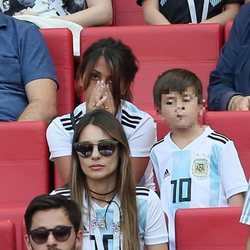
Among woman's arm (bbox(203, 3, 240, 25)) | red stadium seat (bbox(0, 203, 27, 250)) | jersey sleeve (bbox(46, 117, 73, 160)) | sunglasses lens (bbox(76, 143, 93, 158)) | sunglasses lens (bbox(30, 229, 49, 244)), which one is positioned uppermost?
sunglasses lens (bbox(76, 143, 93, 158))

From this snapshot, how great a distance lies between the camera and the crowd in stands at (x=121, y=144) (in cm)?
353

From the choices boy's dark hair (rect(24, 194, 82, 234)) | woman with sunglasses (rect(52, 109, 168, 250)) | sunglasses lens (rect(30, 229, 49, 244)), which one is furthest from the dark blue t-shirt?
sunglasses lens (rect(30, 229, 49, 244))

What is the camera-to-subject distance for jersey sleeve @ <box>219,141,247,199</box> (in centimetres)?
384

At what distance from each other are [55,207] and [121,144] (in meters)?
0.40

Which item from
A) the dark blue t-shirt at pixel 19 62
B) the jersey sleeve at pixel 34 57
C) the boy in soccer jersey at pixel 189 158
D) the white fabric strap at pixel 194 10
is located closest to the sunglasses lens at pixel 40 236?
the boy in soccer jersey at pixel 189 158

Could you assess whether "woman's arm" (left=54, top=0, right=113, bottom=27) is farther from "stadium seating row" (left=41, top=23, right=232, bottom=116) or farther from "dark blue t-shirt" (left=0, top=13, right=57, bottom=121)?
"dark blue t-shirt" (left=0, top=13, right=57, bottom=121)

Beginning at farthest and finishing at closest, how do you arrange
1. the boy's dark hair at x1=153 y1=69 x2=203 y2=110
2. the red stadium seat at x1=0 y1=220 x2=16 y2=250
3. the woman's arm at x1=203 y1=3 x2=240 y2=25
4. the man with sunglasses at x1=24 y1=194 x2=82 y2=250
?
the woman's arm at x1=203 y1=3 x2=240 y2=25, the boy's dark hair at x1=153 y1=69 x2=203 y2=110, the red stadium seat at x1=0 y1=220 x2=16 y2=250, the man with sunglasses at x1=24 y1=194 x2=82 y2=250

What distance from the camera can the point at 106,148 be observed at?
3.59 meters

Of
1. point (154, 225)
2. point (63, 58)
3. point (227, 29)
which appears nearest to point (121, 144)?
point (154, 225)

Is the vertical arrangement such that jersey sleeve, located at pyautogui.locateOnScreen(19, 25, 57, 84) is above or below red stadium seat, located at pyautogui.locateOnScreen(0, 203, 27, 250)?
above

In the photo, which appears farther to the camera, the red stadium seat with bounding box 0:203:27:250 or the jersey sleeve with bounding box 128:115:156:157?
the jersey sleeve with bounding box 128:115:156:157

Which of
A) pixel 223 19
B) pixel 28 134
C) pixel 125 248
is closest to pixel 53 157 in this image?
pixel 28 134

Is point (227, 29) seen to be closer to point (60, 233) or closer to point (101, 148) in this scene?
point (101, 148)

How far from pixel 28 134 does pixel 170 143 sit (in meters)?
0.50
